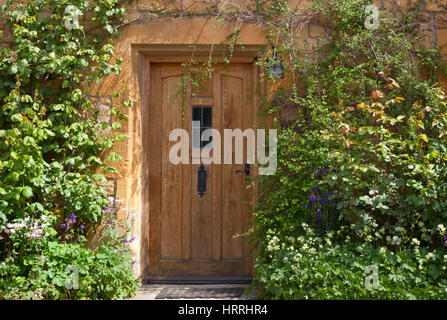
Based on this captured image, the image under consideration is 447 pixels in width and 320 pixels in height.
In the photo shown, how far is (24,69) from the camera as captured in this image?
490 centimetres

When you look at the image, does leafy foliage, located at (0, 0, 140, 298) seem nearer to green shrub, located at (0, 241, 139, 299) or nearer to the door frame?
green shrub, located at (0, 241, 139, 299)

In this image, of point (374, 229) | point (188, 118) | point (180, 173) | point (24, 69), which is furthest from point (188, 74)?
point (374, 229)

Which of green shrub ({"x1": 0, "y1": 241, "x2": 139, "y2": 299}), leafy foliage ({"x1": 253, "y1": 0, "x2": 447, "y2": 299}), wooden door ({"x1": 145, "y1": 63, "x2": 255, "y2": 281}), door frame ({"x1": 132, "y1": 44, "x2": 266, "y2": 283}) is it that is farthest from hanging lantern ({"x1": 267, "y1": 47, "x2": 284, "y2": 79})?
green shrub ({"x1": 0, "y1": 241, "x2": 139, "y2": 299})

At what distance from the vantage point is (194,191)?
5.38m

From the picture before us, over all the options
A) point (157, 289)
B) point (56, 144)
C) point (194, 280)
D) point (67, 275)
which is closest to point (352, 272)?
point (194, 280)

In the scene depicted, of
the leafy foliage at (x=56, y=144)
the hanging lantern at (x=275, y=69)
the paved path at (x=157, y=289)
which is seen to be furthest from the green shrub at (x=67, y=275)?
the hanging lantern at (x=275, y=69)

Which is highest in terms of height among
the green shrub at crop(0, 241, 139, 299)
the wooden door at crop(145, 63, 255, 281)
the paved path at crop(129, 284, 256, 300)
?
the wooden door at crop(145, 63, 255, 281)

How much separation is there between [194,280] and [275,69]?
7.45ft

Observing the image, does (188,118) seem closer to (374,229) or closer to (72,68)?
(72,68)

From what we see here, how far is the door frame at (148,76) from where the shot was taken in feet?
17.1

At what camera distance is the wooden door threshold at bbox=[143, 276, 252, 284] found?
5.31 m

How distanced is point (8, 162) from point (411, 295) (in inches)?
138
